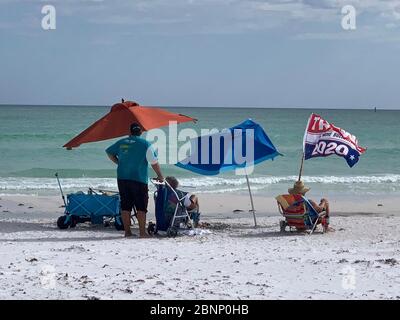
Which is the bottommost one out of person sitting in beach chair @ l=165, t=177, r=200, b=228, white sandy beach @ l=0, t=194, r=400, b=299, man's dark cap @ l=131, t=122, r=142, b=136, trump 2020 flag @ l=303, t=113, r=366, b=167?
white sandy beach @ l=0, t=194, r=400, b=299

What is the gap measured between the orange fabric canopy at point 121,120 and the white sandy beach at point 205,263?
1.31 metres

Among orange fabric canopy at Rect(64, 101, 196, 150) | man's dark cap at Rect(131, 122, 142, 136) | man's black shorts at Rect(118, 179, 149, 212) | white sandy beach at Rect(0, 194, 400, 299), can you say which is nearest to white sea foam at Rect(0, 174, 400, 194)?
white sandy beach at Rect(0, 194, 400, 299)

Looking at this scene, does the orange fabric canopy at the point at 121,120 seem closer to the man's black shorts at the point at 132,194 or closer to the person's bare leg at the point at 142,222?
the man's black shorts at the point at 132,194

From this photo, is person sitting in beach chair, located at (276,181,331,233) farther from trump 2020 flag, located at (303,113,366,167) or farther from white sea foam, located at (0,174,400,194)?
white sea foam, located at (0,174,400,194)

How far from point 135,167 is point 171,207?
0.81 meters

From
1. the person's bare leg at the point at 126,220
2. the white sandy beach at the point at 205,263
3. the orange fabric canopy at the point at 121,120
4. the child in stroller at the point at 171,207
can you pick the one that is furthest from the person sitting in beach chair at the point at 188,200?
the orange fabric canopy at the point at 121,120

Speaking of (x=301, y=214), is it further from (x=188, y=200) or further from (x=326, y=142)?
(x=188, y=200)

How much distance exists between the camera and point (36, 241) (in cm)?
953

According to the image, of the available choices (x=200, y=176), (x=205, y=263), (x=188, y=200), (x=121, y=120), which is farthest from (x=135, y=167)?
(x=200, y=176)

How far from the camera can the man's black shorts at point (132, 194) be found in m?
9.71

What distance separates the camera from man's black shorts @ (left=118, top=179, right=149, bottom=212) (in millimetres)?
9709

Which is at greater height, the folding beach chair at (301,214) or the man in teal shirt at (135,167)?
the man in teal shirt at (135,167)

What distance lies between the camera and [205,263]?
25.3ft
